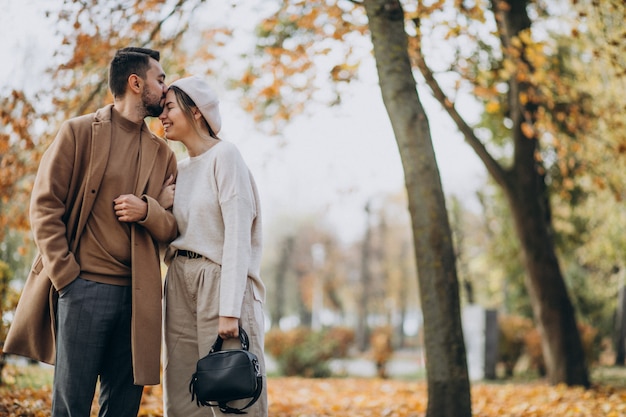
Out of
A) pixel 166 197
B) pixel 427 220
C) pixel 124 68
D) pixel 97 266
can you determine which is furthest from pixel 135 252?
pixel 427 220

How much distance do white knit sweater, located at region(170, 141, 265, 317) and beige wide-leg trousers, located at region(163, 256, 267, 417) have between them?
10cm

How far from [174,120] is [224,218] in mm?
666

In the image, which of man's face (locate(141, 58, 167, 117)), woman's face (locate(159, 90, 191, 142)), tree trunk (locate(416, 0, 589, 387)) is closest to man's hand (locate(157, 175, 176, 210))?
woman's face (locate(159, 90, 191, 142))

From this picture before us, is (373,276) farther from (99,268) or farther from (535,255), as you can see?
(99,268)

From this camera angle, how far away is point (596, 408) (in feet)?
24.0

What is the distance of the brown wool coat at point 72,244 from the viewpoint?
10.3 ft

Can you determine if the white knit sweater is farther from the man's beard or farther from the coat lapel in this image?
the coat lapel

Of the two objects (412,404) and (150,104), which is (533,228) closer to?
(412,404)

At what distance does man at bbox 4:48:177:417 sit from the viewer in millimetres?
3186

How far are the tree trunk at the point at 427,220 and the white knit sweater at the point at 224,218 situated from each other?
92.6 inches

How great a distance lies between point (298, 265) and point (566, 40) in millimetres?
36082

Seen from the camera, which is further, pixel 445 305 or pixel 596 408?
pixel 596 408

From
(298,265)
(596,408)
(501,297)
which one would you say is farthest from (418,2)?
(298,265)

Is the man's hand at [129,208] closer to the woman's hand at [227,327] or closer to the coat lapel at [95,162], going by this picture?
the coat lapel at [95,162]
